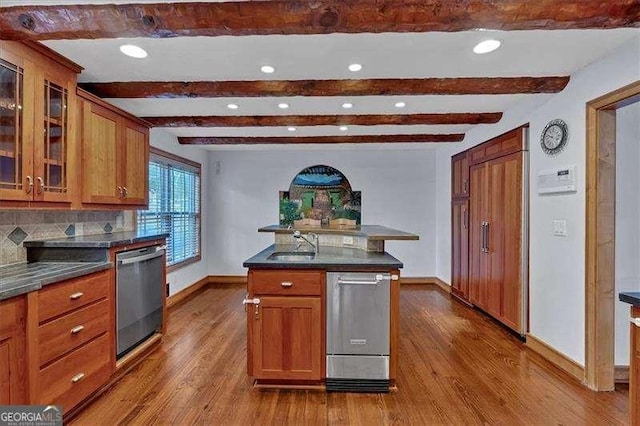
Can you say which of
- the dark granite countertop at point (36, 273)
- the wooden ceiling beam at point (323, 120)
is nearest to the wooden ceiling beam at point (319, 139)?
the wooden ceiling beam at point (323, 120)

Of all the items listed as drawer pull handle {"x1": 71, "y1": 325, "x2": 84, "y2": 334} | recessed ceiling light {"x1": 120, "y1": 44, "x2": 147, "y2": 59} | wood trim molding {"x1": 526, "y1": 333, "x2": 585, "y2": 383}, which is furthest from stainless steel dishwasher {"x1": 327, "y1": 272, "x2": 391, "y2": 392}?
recessed ceiling light {"x1": 120, "y1": 44, "x2": 147, "y2": 59}

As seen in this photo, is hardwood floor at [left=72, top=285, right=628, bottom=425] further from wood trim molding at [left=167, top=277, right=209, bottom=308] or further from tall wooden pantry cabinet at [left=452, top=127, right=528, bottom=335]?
wood trim molding at [left=167, top=277, right=209, bottom=308]

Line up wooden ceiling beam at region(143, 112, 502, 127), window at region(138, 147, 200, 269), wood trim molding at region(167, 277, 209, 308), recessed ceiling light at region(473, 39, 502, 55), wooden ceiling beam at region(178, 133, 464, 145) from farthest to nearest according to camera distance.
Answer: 1. wooden ceiling beam at region(178, 133, 464, 145)
2. wood trim molding at region(167, 277, 209, 308)
3. window at region(138, 147, 200, 269)
4. wooden ceiling beam at region(143, 112, 502, 127)
5. recessed ceiling light at region(473, 39, 502, 55)

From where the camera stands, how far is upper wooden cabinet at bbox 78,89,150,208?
2676 mm

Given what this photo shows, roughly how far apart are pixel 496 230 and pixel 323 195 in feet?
9.62

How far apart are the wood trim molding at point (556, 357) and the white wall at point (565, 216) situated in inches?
1.7

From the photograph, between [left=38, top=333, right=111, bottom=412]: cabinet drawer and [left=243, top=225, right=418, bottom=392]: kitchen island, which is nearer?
[left=38, top=333, right=111, bottom=412]: cabinet drawer

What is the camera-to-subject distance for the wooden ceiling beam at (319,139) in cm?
508

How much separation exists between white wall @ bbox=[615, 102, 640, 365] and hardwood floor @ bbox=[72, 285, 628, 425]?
1.39 ft

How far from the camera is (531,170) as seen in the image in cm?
342

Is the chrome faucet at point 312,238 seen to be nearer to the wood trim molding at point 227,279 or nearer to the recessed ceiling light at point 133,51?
the recessed ceiling light at point 133,51

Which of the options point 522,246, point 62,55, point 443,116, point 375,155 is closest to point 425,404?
point 522,246

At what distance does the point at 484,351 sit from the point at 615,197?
5.53 ft

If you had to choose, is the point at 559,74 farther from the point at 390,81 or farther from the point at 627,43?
the point at 390,81
